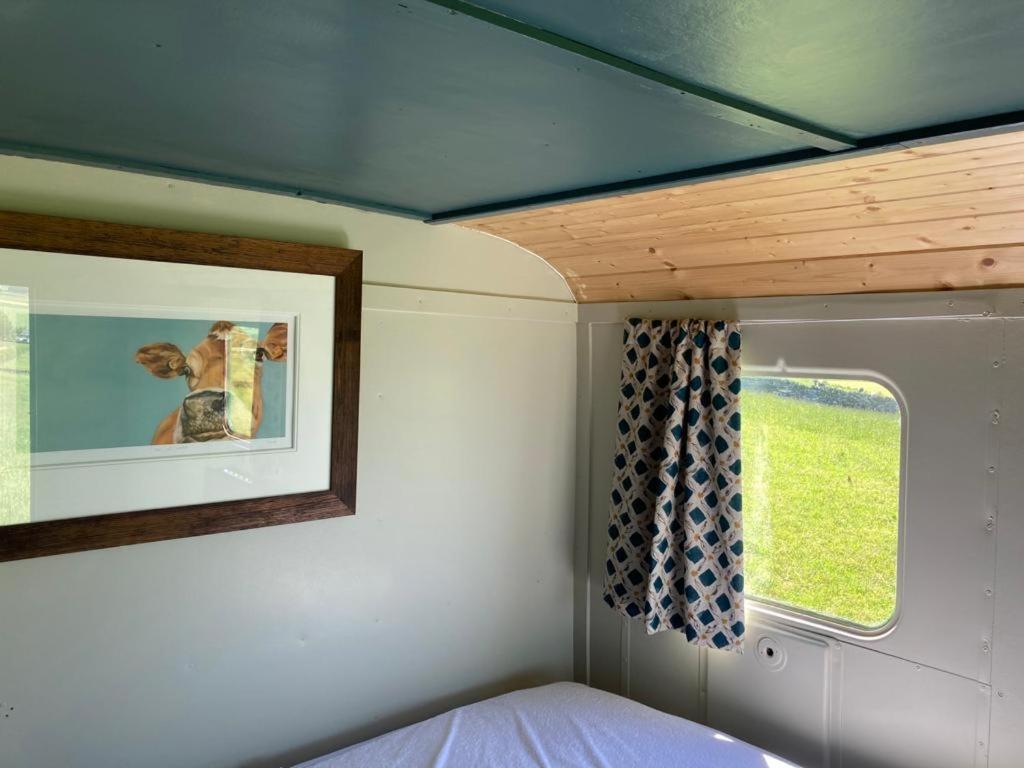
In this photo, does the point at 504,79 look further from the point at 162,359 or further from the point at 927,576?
the point at 927,576

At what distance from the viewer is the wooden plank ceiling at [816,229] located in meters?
1.50

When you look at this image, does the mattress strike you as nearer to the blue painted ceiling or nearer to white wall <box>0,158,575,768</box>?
white wall <box>0,158,575,768</box>

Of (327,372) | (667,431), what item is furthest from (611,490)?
(327,372)

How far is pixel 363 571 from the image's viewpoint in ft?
7.72

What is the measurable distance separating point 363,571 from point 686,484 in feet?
3.54

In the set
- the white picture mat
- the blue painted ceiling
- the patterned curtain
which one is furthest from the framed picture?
the patterned curtain

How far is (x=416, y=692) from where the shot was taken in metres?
2.50

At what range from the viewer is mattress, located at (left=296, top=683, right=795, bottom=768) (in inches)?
81.2

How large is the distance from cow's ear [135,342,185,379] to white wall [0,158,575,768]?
0.32 m

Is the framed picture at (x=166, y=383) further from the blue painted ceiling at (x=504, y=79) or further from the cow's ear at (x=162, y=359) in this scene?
the blue painted ceiling at (x=504, y=79)

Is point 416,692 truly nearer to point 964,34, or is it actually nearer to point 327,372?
point 327,372

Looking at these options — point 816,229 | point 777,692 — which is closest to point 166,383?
point 816,229

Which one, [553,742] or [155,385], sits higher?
[155,385]

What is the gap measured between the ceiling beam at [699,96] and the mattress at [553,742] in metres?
1.66
